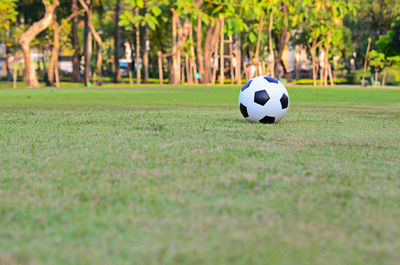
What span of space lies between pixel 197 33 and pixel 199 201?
3711 cm

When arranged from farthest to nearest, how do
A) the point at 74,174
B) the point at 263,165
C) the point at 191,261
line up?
the point at 263,165
the point at 74,174
the point at 191,261

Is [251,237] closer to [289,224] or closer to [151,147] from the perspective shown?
[289,224]

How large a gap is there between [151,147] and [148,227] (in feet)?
7.72

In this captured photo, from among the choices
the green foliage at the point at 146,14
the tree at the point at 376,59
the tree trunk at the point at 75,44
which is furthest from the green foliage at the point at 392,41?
the green foliage at the point at 146,14

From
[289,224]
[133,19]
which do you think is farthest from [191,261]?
[133,19]

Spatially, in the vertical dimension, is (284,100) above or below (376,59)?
below

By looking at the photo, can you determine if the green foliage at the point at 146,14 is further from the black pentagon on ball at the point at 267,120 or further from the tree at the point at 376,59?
the tree at the point at 376,59

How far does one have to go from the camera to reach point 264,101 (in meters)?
6.77

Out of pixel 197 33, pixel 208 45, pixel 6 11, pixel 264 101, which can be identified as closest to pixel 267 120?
pixel 264 101

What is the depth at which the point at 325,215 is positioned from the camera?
2.51 meters

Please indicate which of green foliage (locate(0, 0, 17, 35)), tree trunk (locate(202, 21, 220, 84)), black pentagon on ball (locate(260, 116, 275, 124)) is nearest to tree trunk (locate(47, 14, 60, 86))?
green foliage (locate(0, 0, 17, 35))

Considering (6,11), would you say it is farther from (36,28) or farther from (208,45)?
(208,45)

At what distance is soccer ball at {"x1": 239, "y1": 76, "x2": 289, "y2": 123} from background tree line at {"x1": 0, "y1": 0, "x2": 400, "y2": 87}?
7.24 ft

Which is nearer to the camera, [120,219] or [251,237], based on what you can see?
[251,237]
